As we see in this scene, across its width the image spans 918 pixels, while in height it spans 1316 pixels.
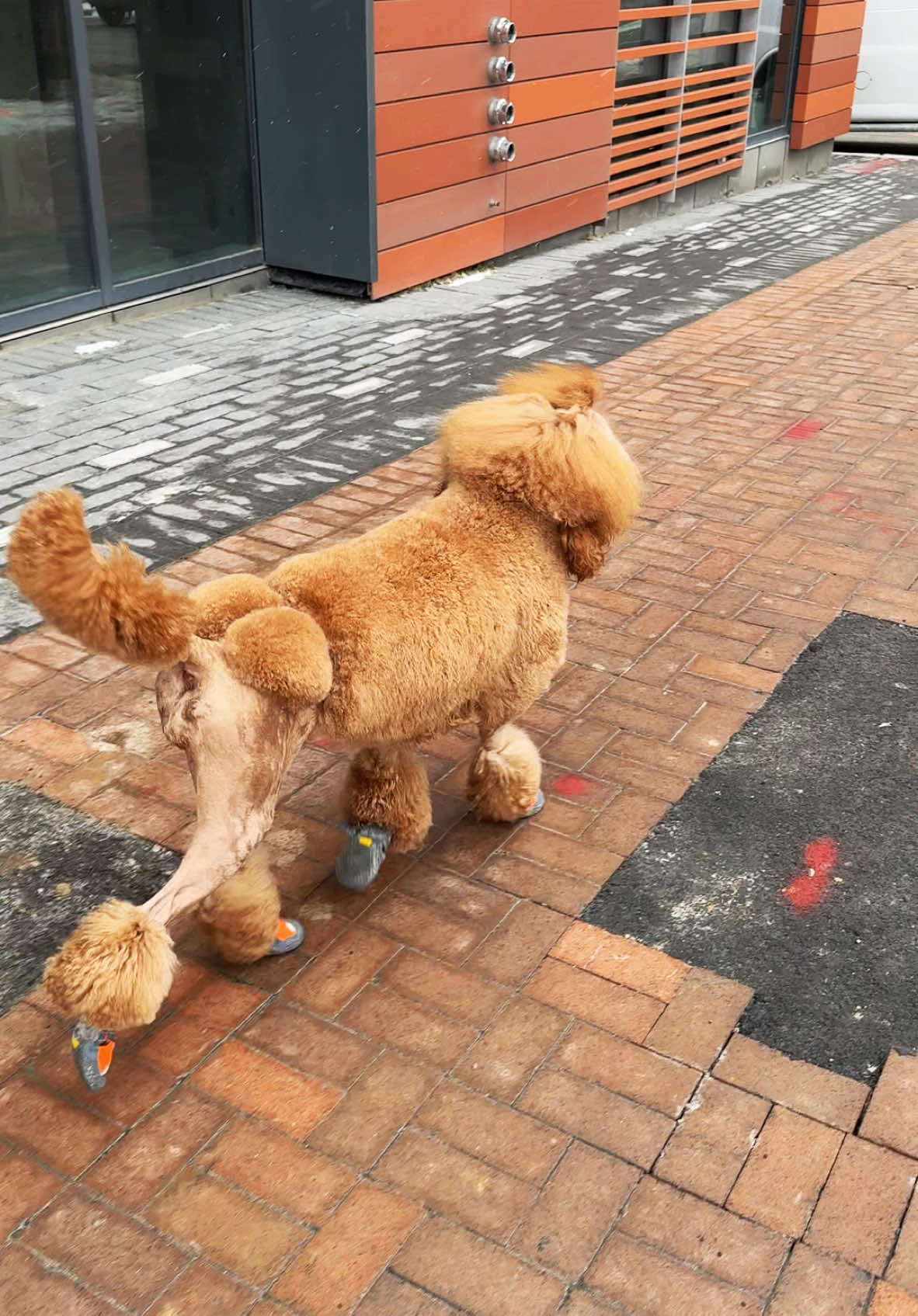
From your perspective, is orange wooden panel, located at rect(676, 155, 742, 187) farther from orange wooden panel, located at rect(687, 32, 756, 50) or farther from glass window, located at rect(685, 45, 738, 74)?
orange wooden panel, located at rect(687, 32, 756, 50)

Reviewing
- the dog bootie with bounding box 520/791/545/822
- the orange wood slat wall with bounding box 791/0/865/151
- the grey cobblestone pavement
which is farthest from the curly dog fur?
the orange wood slat wall with bounding box 791/0/865/151

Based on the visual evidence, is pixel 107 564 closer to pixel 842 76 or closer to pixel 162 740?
pixel 162 740

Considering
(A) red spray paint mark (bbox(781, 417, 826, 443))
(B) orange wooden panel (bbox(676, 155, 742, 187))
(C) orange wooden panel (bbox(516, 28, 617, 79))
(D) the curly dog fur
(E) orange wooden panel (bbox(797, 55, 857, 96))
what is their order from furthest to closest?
1. (E) orange wooden panel (bbox(797, 55, 857, 96))
2. (B) orange wooden panel (bbox(676, 155, 742, 187))
3. (C) orange wooden panel (bbox(516, 28, 617, 79))
4. (A) red spray paint mark (bbox(781, 417, 826, 443))
5. (D) the curly dog fur

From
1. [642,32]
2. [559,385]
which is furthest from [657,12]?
[559,385]

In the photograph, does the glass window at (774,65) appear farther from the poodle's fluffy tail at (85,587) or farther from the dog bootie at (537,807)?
the poodle's fluffy tail at (85,587)

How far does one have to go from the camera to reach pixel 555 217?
10781mm

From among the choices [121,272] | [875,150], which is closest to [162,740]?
[121,272]

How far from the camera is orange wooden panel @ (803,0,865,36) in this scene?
13891mm

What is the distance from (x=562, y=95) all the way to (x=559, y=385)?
8.29 m

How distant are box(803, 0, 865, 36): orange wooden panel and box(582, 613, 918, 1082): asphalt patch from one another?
1217cm

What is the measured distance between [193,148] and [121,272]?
105 centimetres

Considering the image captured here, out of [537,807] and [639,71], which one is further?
[639,71]

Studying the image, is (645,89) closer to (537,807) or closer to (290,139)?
(290,139)

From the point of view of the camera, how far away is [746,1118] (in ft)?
8.61
